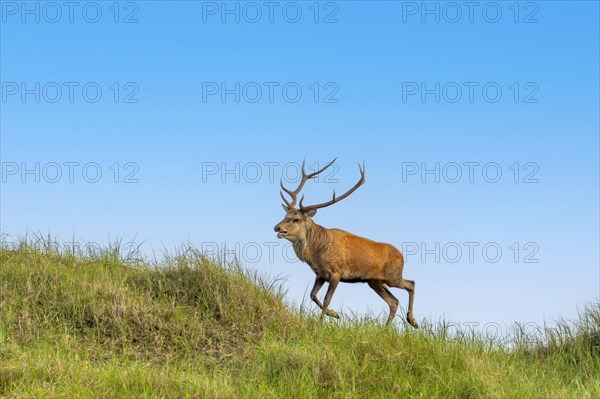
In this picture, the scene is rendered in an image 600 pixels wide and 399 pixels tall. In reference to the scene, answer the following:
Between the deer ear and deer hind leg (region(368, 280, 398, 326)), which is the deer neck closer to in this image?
the deer ear

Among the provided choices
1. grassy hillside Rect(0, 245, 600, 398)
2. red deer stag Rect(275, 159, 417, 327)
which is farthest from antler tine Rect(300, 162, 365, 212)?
grassy hillside Rect(0, 245, 600, 398)

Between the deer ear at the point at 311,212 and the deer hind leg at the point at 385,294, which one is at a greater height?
the deer ear at the point at 311,212

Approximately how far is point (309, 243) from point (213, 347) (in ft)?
13.6

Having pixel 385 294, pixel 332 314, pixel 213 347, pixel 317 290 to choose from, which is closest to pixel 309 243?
pixel 317 290

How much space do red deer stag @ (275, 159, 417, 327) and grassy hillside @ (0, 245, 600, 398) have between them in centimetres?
237

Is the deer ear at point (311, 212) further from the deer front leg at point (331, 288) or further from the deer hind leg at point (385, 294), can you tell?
the deer hind leg at point (385, 294)

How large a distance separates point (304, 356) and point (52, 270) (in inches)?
200

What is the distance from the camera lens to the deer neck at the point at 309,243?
14.2 meters

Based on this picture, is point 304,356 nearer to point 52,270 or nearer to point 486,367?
point 486,367

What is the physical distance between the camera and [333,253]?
14141 millimetres

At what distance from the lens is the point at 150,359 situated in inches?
400

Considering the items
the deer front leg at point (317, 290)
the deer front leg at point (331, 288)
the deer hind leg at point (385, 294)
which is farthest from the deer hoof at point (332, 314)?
the deer hind leg at point (385, 294)

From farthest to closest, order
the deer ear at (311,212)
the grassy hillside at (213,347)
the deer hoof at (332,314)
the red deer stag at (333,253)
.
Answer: the deer ear at (311,212) < the red deer stag at (333,253) < the deer hoof at (332,314) < the grassy hillside at (213,347)

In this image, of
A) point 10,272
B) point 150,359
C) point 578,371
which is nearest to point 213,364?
point 150,359
